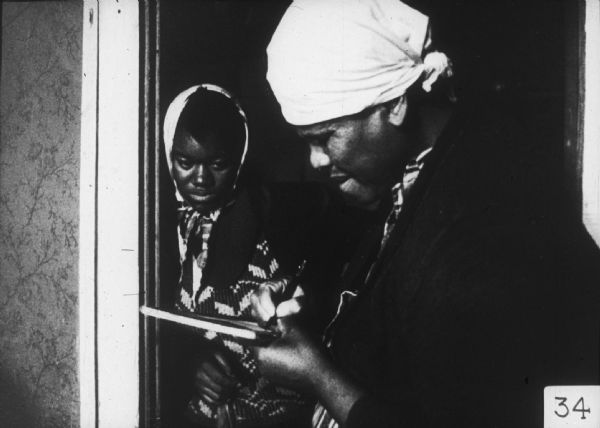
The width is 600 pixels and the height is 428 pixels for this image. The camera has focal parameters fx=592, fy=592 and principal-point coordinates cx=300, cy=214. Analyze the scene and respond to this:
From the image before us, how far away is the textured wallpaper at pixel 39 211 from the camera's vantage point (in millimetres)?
1548

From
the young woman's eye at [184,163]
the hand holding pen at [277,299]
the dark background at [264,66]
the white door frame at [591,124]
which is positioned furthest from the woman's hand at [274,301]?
the white door frame at [591,124]

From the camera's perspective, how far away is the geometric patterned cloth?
1.40 meters

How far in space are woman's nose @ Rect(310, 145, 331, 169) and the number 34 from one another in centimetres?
80

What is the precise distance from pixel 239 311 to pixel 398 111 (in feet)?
1.96

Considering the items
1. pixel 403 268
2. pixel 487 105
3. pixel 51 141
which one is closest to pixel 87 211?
pixel 51 141

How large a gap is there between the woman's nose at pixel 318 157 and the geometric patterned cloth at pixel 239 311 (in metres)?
0.22

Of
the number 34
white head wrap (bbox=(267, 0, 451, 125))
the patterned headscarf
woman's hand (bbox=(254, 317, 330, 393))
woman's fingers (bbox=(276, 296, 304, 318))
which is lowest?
the number 34

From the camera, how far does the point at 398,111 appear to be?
→ 1.35 m

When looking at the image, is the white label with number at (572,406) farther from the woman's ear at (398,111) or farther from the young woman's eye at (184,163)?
the young woman's eye at (184,163)

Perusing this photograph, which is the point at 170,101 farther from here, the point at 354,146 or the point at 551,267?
the point at 551,267

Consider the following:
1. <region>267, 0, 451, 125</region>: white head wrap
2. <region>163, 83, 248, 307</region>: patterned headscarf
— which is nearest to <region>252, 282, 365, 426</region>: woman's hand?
<region>163, 83, 248, 307</region>: patterned headscarf

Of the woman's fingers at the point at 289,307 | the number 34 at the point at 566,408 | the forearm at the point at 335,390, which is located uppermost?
the woman's fingers at the point at 289,307

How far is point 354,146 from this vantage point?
138cm

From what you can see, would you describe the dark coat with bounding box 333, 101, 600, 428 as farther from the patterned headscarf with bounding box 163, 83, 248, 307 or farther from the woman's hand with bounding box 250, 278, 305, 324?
the patterned headscarf with bounding box 163, 83, 248, 307
